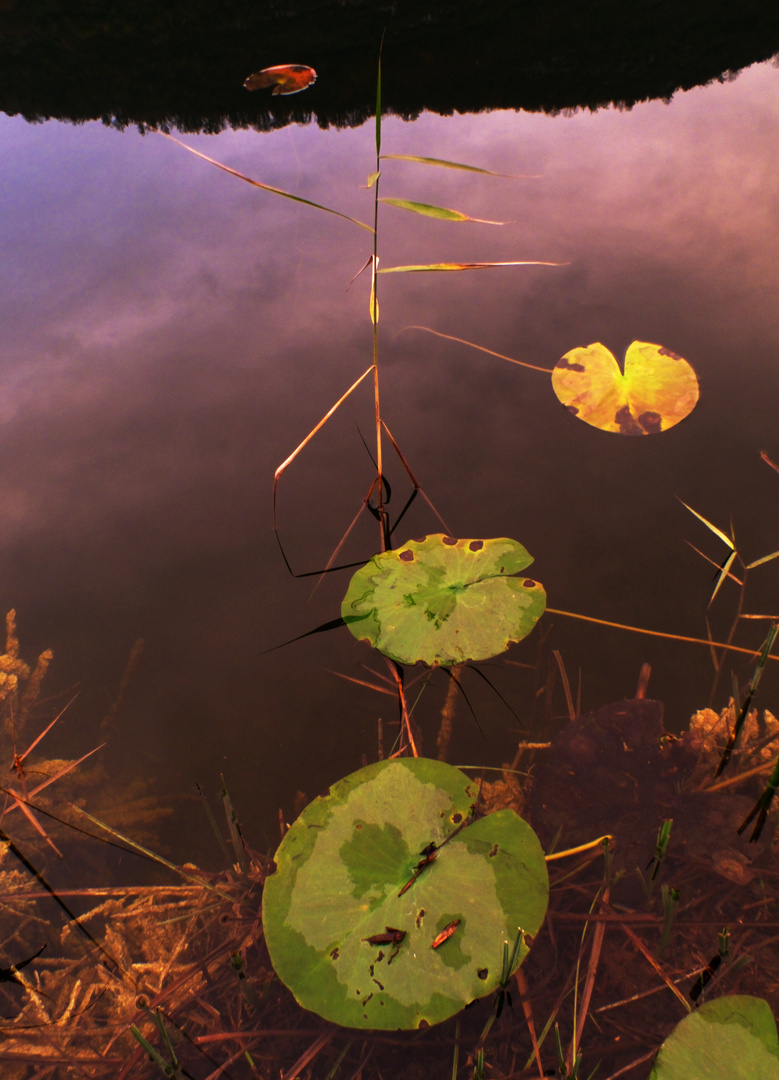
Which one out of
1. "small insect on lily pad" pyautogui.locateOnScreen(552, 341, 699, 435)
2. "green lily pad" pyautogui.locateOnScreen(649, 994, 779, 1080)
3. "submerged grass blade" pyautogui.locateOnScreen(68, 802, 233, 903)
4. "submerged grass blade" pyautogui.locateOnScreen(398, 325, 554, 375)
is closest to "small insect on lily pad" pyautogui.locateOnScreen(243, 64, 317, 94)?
"submerged grass blade" pyautogui.locateOnScreen(398, 325, 554, 375)

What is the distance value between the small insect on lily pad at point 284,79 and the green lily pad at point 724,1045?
558 centimetres

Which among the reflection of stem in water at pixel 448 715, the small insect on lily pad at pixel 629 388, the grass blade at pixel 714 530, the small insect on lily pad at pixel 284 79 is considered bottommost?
the reflection of stem in water at pixel 448 715

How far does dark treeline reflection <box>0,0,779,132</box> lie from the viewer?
428 centimetres

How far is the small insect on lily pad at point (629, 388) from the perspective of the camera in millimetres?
1921

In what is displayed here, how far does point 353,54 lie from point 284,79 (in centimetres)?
100

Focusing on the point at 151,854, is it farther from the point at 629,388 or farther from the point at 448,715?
the point at 629,388

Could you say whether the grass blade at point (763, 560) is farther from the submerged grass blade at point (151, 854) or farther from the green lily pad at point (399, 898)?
the submerged grass blade at point (151, 854)

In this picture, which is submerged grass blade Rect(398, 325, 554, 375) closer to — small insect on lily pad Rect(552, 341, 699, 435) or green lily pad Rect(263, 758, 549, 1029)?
small insect on lily pad Rect(552, 341, 699, 435)

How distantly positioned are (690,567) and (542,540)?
392 millimetres

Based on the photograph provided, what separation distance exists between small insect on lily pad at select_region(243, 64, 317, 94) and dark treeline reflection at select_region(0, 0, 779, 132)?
0.12m

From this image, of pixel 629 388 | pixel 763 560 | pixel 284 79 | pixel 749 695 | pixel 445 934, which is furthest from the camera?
pixel 284 79

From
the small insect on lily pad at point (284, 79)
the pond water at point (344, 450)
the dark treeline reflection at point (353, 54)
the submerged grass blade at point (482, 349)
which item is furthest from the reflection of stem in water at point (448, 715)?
the small insect on lily pad at point (284, 79)

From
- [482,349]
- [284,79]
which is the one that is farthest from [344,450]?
[284,79]

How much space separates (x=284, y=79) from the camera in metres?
4.70
